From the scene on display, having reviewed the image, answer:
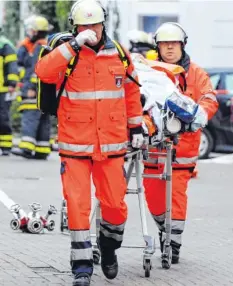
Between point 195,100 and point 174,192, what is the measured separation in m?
0.71

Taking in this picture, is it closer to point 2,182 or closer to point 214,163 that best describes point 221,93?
point 214,163

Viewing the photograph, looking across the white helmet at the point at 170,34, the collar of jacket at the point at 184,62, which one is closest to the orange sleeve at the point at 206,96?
the collar of jacket at the point at 184,62

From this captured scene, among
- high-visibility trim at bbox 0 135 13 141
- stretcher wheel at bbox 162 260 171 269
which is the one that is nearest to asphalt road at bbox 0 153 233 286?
stretcher wheel at bbox 162 260 171 269

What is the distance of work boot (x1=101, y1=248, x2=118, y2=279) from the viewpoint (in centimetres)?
800

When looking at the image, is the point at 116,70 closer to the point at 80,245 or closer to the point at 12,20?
the point at 80,245

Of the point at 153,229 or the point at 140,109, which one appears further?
the point at 153,229

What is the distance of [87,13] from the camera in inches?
305

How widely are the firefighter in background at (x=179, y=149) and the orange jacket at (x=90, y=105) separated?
3.71 ft

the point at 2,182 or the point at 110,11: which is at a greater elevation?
the point at 110,11

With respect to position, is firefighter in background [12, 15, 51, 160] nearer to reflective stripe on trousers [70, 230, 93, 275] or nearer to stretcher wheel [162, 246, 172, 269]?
stretcher wheel [162, 246, 172, 269]

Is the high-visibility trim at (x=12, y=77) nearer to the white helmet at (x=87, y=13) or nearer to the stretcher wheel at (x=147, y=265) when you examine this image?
the stretcher wheel at (x=147, y=265)

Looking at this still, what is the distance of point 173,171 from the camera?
29.3 feet

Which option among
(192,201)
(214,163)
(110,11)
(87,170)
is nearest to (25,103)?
(214,163)

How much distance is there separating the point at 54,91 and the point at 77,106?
0.24 meters
